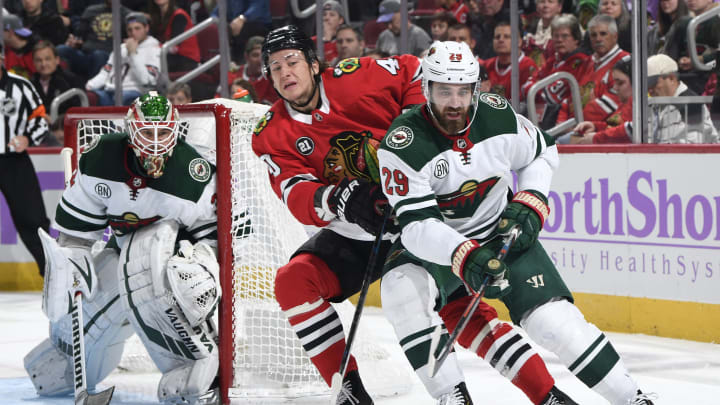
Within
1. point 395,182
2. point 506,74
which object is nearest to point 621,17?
point 506,74

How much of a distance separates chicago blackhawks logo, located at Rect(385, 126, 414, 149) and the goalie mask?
986 mm

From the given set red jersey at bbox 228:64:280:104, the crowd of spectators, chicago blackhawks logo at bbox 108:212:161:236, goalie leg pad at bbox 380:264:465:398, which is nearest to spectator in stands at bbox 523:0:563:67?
the crowd of spectators

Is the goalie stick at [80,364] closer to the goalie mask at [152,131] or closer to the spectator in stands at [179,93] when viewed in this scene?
the goalie mask at [152,131]

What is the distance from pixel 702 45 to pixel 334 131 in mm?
2202

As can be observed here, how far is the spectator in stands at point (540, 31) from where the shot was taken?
5.27m

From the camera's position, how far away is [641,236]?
4762 millimetres

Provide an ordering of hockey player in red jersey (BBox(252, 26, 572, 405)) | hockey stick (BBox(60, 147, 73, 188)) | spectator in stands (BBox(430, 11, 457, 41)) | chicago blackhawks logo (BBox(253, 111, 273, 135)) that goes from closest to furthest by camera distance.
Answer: hockey player in red jersey (BBox(252, 26, 572, 405)) < chicago blackhawks logo (BBox(253, 111, 273, 135)) < hockey stick (BBox(60, 147, 73, 188)) < spectator in stands (BBox(430, 11, 457, 41))

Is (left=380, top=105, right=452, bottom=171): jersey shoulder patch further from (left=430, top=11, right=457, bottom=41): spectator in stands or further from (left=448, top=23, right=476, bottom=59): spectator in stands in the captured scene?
(left=430, top=11, right=457, bottom=41): spectator in stands

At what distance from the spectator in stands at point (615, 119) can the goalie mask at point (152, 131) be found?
7.46 ft

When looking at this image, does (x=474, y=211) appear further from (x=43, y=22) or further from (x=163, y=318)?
(x=43, y=22)

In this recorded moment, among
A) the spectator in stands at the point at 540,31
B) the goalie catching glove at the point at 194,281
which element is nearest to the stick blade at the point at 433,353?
the goalie catching glove at the point at 194,281

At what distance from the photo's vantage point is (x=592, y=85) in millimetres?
5141

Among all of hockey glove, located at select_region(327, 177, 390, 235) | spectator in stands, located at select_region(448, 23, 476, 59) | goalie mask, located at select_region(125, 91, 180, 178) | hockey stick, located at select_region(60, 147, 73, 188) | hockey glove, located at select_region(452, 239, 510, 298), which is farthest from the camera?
spectator in stands, located at select_region(448, 23, 476, 59)

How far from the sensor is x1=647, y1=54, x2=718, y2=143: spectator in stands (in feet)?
15.3
